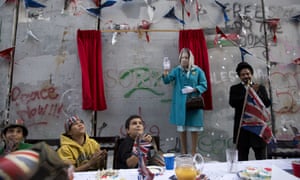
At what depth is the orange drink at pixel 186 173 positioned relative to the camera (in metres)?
1.19

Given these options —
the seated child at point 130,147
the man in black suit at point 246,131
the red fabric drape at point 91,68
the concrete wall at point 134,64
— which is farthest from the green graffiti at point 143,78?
the seated child at point 130,147

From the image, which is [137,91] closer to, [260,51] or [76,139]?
[76,139]

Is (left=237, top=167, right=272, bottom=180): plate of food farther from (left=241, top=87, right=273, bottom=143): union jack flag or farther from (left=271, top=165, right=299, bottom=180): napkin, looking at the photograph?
(left=241, top=87, right=273, bottom=143): union jack flag

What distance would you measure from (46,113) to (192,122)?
2267 mm

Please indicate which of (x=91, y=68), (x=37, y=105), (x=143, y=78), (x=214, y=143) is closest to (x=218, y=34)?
(x=143, y=78)

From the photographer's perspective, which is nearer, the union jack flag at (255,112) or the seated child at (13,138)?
the union jack flag at (255,112)

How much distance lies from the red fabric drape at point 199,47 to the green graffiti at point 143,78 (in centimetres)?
61

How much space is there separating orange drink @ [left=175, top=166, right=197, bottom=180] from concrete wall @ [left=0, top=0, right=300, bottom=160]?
2.38 meters

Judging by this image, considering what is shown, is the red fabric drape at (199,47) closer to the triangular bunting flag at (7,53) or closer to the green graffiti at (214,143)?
the green graffiti at (214,143)

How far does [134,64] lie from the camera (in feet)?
12.2

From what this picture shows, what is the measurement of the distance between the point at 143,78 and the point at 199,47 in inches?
39.5

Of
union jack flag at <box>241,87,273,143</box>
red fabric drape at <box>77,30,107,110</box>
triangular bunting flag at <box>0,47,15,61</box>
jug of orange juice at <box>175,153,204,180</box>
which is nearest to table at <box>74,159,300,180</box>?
jug of orange juice at <box>175,153,204,180</box>

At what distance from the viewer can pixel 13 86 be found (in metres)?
3.66

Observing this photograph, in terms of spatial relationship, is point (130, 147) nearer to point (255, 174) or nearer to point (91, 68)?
point (255, 174)
